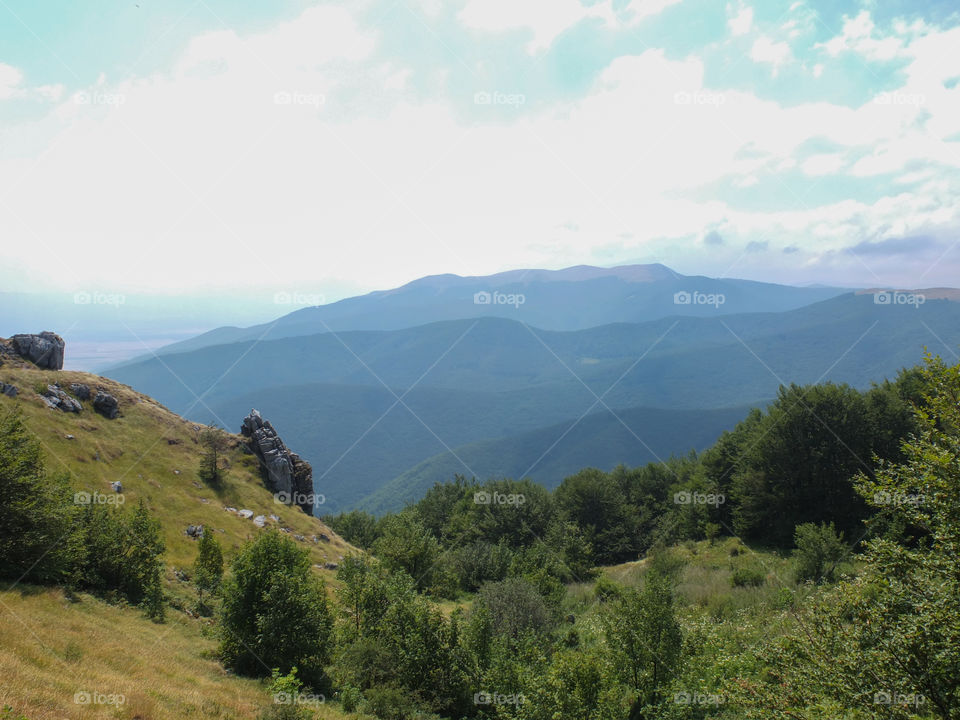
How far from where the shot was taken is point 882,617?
11.7 m

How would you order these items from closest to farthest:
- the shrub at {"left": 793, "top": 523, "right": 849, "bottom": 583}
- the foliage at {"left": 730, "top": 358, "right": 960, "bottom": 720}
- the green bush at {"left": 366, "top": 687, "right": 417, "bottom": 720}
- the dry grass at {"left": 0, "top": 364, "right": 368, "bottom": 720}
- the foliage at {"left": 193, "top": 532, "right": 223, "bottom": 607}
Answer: the foliage at {"left": 730, "top": 358, "right": 960, "bottom": 720} < the dry grass at {"left": 0, "top": 364, "right": 368, "bottom": 720} < the green bush at {"left": 366, "top": 687, "right": 417, "bottom": 720} < the shrub at {"left": 793, "top": 523, "right": 849, "bottom": 583} < the foliage at {"left": 193, "top": 532, "right": 223, "bottom": 607}

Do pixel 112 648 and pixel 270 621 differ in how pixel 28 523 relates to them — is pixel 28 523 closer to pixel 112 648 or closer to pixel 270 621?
pixel 112 648

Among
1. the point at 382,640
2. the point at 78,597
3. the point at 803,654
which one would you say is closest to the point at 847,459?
the point at 803,654

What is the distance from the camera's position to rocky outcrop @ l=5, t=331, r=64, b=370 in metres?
64.8

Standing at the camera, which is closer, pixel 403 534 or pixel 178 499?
pixel 403 534

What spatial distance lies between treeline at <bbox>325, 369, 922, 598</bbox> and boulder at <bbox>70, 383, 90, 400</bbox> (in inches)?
1932

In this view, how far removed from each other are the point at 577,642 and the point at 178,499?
52.0 meters

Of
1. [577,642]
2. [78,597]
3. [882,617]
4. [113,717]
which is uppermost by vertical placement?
[882,617]

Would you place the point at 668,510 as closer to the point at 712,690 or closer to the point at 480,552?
the point at 480,552

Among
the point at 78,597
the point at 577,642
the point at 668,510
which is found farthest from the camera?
the point at 668,510

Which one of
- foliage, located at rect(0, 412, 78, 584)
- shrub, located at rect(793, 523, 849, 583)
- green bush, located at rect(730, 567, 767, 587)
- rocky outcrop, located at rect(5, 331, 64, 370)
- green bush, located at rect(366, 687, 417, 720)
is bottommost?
green bush, located at rect(730, 567, 767, 587)

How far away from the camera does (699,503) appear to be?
48.9 meters

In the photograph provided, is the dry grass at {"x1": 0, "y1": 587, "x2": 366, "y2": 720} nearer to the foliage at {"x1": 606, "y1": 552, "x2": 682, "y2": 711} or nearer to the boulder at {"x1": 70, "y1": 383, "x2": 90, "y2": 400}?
the foliage at {"x1": 606, "y1": 552, "x2": 682, "y2": 711}

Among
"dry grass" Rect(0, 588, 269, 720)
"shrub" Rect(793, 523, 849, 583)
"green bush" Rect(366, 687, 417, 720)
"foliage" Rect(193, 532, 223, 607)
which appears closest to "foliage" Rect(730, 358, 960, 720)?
"green bush" Rect(366, 687, 417, 720)
